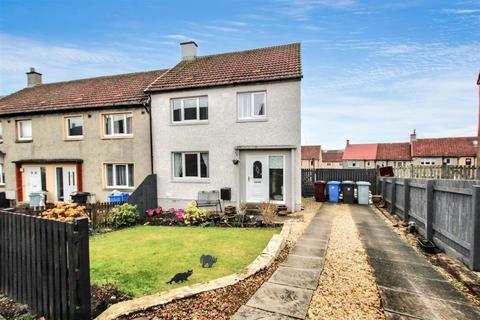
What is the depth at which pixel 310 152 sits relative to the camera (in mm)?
56531

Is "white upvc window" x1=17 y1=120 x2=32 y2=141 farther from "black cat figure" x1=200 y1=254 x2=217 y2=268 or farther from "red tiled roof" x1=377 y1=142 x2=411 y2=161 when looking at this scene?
"red tiled roof" x1=377 y1=142 x2=411 y2=161

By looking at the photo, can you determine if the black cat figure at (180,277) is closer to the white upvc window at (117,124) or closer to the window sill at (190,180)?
the window sill at (190,180)

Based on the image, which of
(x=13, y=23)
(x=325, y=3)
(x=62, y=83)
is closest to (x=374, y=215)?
(x=325, y=3)

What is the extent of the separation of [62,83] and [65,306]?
20403 millimetres

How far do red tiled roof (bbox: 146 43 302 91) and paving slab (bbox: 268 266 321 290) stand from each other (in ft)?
27.8

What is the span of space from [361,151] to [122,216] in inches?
2048

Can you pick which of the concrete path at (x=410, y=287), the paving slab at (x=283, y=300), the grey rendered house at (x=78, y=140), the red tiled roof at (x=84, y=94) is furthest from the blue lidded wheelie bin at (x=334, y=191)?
the red tiled roof at (x=84, y=94)

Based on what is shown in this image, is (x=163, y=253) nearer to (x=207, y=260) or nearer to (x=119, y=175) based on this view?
(x=207, y=260)

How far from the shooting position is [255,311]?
3.41 meters

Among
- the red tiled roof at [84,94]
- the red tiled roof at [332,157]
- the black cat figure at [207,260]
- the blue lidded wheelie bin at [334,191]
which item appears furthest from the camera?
the red tiled roof at [332,157]

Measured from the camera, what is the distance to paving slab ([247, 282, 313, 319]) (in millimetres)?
3410

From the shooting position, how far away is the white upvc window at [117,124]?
543 inches

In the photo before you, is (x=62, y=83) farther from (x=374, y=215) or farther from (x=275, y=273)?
(x=374, y=215)

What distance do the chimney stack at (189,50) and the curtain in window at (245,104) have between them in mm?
6139
